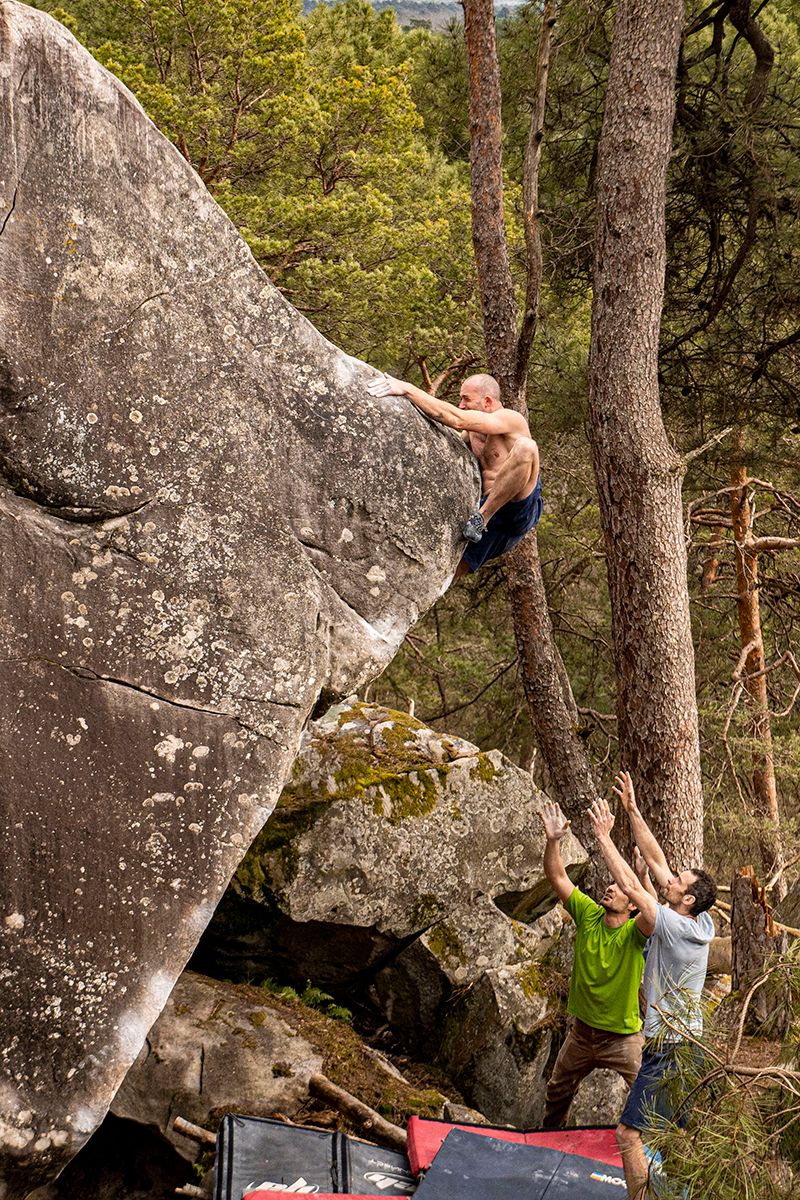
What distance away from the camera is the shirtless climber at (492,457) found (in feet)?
19.0

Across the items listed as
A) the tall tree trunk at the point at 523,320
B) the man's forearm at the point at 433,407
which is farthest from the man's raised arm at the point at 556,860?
the tall tree trunk at the point at 523,320

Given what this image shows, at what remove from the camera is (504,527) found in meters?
6.21

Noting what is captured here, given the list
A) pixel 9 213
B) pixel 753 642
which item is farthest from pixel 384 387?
pixel 753 642

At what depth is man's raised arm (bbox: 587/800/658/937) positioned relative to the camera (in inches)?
219

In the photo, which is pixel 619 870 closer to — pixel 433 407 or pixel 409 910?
pixel 409 910

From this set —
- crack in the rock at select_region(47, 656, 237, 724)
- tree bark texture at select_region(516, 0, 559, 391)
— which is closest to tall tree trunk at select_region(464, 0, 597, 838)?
tree bark texture at select_region(516, 0, 559, 391)

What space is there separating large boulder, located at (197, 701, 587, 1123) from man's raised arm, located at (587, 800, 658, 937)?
1786 mm

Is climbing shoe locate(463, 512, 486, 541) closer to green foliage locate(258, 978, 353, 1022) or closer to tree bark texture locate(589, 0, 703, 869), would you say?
tree bark texture locate(589, 0, 703, 869)

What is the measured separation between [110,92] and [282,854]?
4.65 metres

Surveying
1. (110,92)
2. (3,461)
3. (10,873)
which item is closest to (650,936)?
(10,873)

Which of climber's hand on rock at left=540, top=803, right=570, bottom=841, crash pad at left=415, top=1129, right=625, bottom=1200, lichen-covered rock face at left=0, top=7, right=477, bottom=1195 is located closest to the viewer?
lichen-covered rock face at left=0, top=7, right=477, bottom=1195

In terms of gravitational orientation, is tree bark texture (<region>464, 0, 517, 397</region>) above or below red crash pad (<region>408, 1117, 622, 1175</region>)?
above

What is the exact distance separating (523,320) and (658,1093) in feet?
20.4

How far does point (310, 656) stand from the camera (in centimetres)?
522
